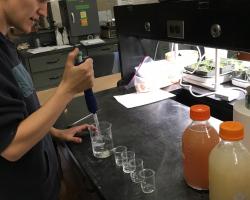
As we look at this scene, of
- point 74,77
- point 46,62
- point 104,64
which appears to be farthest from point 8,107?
point 46,62

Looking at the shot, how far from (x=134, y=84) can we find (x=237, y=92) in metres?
0.56

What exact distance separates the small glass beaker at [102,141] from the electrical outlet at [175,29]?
442 millimetres

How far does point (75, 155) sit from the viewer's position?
1.05 meters

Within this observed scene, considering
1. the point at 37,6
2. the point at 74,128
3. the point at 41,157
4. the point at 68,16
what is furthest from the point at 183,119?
the point at 68,16

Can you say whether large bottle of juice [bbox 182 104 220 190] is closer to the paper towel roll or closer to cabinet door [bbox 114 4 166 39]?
the paper towel roll

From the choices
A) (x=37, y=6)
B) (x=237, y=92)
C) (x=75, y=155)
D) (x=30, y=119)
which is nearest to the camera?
(x=30, y=119)

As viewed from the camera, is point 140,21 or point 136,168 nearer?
point 136,168

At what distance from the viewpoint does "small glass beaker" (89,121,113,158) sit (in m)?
1.03

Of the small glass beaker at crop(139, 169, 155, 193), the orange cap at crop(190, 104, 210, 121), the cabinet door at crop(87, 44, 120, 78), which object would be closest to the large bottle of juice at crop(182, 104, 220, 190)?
the orange cap at crop(190, 104, 210, 121)

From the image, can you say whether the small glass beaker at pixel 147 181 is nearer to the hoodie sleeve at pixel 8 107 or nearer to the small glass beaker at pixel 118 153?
the small glass beaker at pixel 118 153

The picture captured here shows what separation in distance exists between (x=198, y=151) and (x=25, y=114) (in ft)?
1.71

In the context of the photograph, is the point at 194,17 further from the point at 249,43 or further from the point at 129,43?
the point at 129,43

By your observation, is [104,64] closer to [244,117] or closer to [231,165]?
[244,117]

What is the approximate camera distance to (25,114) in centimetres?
87
